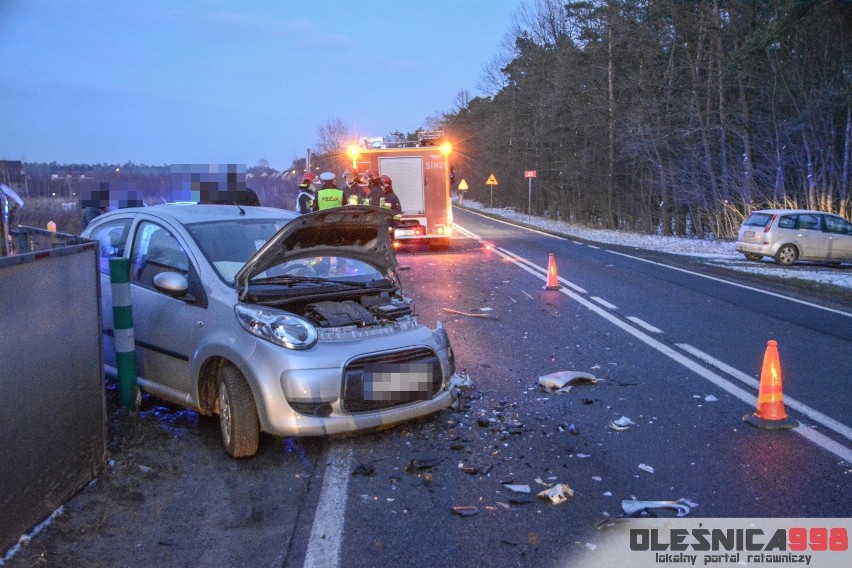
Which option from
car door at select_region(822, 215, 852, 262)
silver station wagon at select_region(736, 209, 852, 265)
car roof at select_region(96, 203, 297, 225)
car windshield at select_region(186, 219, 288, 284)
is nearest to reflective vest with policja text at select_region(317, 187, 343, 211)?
car roof at select_region(96, 203, 297, 225)

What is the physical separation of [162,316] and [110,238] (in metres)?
1.46

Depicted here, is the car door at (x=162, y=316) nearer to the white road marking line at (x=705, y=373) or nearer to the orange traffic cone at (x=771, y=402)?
the orange traffic cone at (x=771, y=402)

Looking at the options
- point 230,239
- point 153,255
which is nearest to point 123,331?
point 153,255

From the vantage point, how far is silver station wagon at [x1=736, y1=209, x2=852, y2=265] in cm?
1989

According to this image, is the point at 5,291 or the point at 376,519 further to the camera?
the point at 376,519

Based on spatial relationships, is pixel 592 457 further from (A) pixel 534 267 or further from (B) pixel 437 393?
(A) pixel 534 267

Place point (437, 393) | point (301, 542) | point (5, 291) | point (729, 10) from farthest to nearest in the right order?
1. point (729, 10)
2. point (437, 393)
3. point (301, 542)
4. point (5, 291)

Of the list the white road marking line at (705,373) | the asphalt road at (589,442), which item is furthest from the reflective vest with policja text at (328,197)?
the white road marking line at (705,373)

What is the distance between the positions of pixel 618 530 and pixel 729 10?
93.0 ft

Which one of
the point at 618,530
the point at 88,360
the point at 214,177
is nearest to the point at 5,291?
the point at 88,360

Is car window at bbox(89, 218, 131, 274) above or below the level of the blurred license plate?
above

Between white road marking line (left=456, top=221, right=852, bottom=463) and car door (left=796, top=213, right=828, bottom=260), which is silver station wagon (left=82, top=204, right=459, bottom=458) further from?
car door (left=796, top=213, right=828, bottom=260)

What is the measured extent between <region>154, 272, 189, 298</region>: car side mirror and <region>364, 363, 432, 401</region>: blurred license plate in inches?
59.5

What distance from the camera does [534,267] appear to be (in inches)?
699
